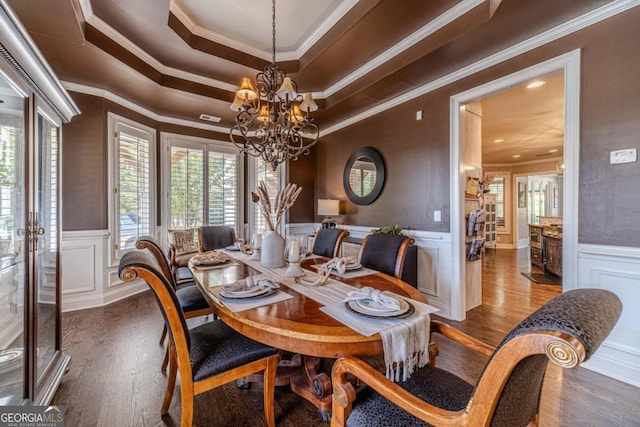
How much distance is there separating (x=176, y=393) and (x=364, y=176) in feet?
11.3

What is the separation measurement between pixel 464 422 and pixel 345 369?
1.26 feet

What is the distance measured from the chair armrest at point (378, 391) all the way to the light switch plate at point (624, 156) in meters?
2.33

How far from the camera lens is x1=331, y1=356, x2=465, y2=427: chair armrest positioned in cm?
78

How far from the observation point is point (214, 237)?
11.2 ft

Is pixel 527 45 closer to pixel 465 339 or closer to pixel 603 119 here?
pixel 603 119

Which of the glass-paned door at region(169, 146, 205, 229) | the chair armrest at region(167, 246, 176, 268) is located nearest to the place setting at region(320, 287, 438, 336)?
the chair armrest at region(167, 246, 176, 268)

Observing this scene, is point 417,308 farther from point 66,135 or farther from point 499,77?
point 66,135

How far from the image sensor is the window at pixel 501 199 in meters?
8.39

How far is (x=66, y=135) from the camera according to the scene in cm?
326

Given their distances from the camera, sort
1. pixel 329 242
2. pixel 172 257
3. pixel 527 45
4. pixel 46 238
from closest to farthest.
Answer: pixel 46 238 < pixel 527 45 < pixel 329 242 < pixel 172 257

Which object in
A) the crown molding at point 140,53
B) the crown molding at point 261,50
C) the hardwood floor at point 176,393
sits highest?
the crown molding at point 261,50

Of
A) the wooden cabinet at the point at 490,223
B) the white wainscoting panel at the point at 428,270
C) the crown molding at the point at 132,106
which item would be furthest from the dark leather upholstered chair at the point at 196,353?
the wooden cabinet at the point at 490,223

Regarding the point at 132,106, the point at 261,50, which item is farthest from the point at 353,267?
the point at 132,106

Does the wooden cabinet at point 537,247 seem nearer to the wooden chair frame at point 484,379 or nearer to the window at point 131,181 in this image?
the wooden chair frame at point 484,379
